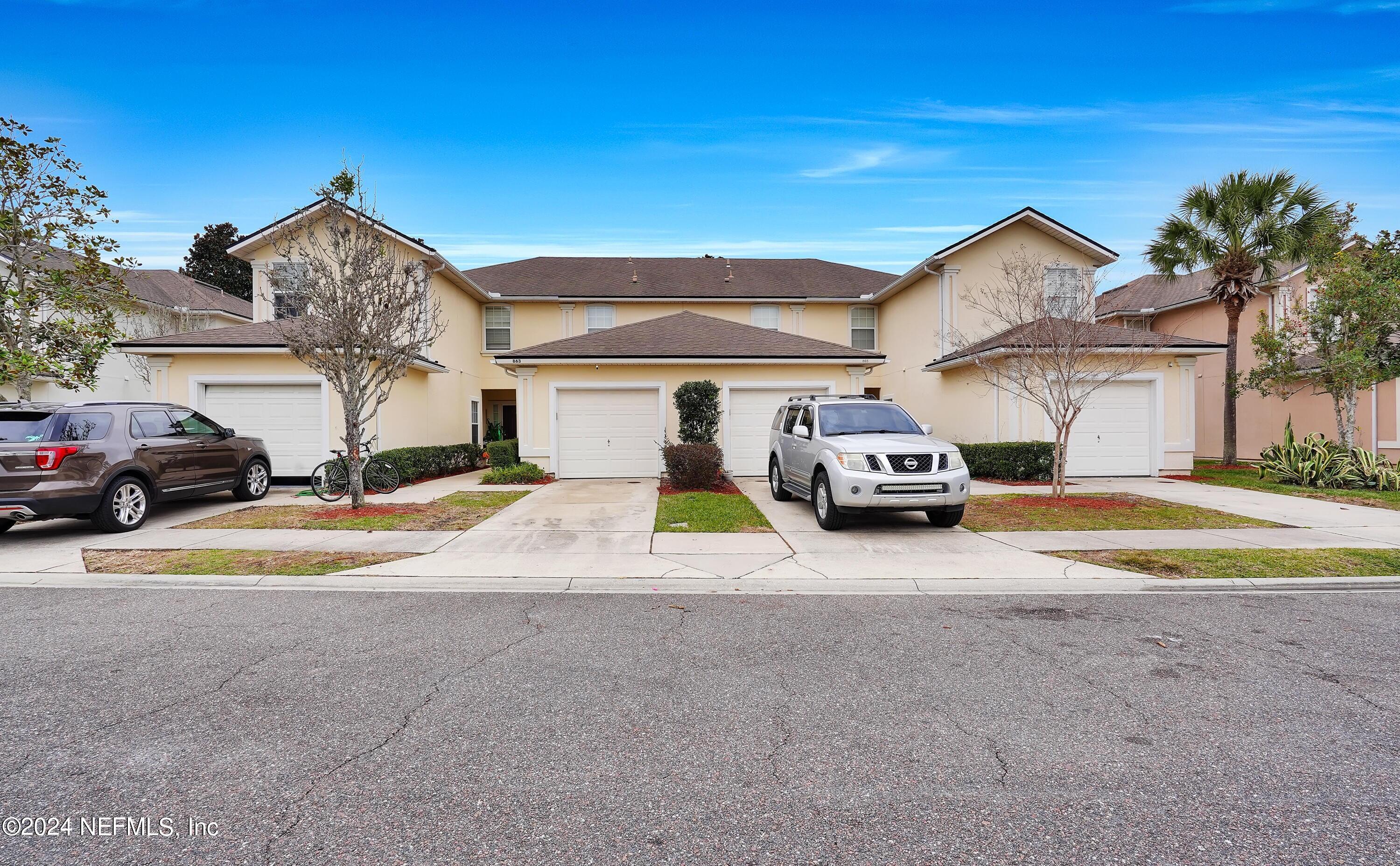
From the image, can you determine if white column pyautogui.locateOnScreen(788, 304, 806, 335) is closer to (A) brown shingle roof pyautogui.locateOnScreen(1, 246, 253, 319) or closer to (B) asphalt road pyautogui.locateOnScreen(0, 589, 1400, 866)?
(A) brown shingle roof pyautogui.locateOnScreen(1, 246, 253, 319)

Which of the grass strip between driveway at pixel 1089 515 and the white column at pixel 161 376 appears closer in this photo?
the grass strip between driveway at pixel 1089 515

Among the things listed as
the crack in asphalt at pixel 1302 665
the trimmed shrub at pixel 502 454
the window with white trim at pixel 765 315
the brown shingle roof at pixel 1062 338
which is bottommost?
the crack in asphalt at pixel 1302 665

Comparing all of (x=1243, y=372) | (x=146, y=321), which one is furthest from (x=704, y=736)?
(x=146, y=321)

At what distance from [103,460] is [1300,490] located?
20.6m

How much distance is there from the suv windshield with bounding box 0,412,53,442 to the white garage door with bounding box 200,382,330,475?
6.61m

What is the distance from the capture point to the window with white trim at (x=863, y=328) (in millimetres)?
24922

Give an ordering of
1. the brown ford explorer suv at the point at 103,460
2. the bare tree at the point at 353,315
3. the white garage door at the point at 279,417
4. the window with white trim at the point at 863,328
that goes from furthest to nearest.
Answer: the window with white trim at the point at 863,328 < the white garage door at the point at 279,417 < the bare tree at the point at 353,315 < the brown ford explorer suv at the point at 103,460

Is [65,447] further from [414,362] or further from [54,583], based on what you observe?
[414,362]

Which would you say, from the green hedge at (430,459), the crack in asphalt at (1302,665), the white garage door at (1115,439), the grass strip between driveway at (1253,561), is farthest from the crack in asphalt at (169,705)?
the white garage door at (1115,439)

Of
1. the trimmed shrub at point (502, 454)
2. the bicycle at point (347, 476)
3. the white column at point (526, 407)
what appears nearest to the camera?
the bicycle at point (347, 476)

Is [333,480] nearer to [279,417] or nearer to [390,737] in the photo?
[279,417]

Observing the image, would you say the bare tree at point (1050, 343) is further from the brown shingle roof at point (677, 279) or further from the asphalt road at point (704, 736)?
the asphalt road at point (704, 736)

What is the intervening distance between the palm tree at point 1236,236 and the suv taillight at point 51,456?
23095 mm

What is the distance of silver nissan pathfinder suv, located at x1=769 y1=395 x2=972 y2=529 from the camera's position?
9109 millimetres
